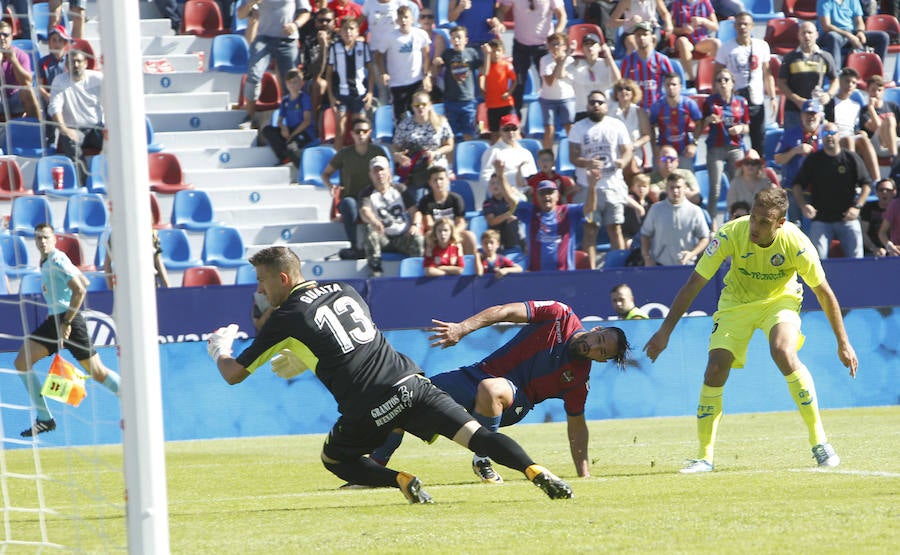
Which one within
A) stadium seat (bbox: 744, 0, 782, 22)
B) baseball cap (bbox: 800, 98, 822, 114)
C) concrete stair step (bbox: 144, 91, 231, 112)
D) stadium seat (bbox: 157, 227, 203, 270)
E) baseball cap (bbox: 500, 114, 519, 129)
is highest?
stadium seat (bbox: 744, 0, 782, 22)

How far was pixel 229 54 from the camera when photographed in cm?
2034

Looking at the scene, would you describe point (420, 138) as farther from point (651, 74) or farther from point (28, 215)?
point (28, 215)

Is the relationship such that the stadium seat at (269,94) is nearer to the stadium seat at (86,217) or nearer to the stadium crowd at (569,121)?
the stadium crowd at (569,121)

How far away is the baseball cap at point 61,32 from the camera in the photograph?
47.7ft

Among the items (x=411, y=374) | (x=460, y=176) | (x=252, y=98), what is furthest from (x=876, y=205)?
(x=411, y=374)

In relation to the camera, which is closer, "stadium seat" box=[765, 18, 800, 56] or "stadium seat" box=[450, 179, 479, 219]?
"stadium seat" box=[450, 179, 479, 219]

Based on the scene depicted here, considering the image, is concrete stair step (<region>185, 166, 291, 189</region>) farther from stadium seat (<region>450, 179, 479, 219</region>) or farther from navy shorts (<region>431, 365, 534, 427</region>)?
navy shorts (<region>431, 365, 534, 427</region>)

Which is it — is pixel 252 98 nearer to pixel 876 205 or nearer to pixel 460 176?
pixel 460 176

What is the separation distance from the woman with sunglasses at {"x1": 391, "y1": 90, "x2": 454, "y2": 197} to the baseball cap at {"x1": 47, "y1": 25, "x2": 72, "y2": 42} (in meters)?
4.58

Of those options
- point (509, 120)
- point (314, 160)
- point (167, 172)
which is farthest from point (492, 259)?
point (167, 172)

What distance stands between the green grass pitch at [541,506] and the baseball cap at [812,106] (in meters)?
6.64

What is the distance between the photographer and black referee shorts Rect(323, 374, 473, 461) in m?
7.89

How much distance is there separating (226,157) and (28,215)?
4.07m

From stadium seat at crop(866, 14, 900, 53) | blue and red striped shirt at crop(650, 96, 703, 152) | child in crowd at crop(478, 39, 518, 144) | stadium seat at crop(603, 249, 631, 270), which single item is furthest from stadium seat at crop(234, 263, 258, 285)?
stadium seat at crop(866, 14, 900, 53)
